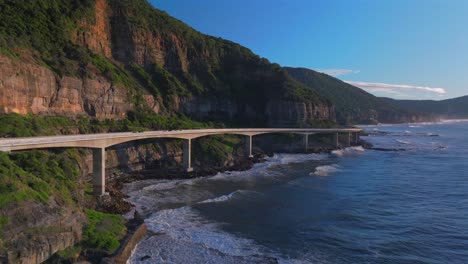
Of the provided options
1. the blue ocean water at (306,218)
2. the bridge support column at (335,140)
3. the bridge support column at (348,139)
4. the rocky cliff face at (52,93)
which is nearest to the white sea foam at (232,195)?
the blue ocean water at (306,218)

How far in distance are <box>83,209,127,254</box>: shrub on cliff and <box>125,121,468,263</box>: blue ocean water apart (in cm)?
167

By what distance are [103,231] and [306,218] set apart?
16.8m

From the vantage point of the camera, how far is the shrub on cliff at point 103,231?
22.6 m

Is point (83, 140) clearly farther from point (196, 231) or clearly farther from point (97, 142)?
point (196, 231)

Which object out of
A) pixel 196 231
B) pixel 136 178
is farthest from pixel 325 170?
pixel 196 231

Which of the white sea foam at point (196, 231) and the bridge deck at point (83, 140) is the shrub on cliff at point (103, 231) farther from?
the bridge deck at point (83, 140)

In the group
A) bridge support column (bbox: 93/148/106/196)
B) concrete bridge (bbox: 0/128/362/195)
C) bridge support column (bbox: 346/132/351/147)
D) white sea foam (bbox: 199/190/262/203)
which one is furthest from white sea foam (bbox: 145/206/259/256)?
bridge support column (bbox: 346/132/351/147)

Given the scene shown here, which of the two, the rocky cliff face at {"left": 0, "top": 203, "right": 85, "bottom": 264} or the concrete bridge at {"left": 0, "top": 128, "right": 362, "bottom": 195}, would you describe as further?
the concrete bridge at {"left": 0, "top": 128, "right": 362, "bottom": 195}

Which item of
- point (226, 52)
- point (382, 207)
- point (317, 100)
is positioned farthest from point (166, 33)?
point (382, 207)

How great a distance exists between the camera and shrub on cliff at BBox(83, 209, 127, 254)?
74.0 feet

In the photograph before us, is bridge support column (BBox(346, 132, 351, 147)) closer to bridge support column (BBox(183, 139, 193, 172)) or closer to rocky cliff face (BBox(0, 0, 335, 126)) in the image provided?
rocky cliff face (BBox(0, 0, 335, 126))

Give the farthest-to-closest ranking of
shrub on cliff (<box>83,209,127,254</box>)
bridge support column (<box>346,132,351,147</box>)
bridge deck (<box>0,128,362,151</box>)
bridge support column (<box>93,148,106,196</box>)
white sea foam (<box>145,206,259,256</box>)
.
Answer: bridge support column (<box>346,132,351,147</box>) < bridge support column (<box>93,148,106,196</box>) < bridge deck (<box>0,128,362,151</box>) < white sea foam (<box>145,206,259,256</box>) < shrub on cliff (<box>83,209,127,254</box>)

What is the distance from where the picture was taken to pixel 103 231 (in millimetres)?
24234

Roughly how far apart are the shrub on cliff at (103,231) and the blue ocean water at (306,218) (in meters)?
1.67
